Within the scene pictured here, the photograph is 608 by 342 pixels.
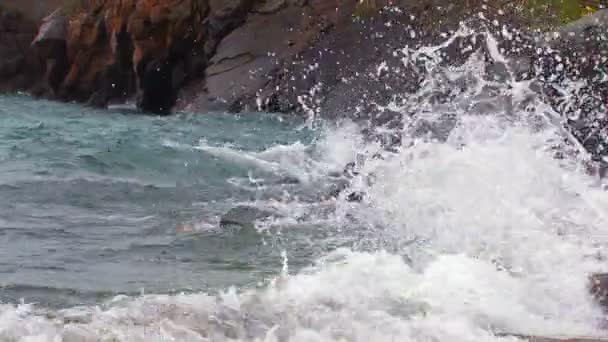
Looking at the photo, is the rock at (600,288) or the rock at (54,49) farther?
the rock at (54,49)

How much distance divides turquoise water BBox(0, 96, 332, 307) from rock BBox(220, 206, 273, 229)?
0.16 metres

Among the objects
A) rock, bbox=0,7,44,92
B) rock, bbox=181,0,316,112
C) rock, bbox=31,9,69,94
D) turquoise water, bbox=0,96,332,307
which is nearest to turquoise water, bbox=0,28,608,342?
turquoise water, bbox=0,96,332,307

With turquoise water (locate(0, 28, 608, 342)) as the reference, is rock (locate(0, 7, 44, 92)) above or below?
above

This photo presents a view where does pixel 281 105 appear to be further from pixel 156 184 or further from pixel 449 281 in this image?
pixel 449 281

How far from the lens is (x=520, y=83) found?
1113cm

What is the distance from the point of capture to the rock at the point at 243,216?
8805mm

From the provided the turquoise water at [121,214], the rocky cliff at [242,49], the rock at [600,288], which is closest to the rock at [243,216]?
the turquoise water at [121,214]

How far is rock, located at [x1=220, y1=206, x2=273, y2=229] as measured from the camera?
8805 millimetres

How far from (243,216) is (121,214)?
131 centimetres

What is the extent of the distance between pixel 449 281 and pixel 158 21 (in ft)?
73.8

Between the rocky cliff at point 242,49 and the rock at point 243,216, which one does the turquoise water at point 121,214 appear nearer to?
the rock at point 243,216

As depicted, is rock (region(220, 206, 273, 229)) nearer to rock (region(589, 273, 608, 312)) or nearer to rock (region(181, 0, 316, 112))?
rock (region(589, 273, 608, 312))

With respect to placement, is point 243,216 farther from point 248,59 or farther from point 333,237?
point 248,59

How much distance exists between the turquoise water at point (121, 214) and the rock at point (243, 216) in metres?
0.16
